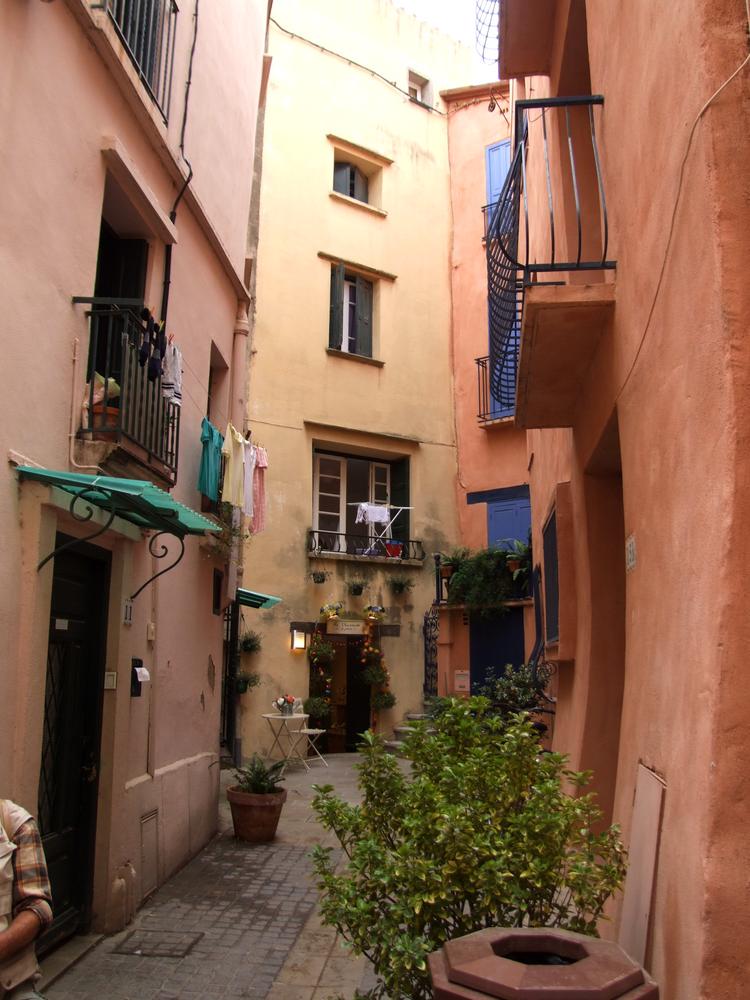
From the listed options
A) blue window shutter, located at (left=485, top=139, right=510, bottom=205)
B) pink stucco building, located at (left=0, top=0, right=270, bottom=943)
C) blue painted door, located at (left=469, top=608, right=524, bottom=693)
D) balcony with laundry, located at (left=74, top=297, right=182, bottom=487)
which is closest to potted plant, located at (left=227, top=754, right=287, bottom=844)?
pink stucco building, located at (left=0, top=0, right=270, bottom=943)

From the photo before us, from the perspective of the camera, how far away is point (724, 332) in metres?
2.57

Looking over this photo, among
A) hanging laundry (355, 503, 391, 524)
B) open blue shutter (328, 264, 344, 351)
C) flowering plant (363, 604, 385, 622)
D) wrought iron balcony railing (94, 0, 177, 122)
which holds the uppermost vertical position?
open blue shutter (328, 264, 344, 351)

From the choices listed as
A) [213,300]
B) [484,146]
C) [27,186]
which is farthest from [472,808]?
[484,146]

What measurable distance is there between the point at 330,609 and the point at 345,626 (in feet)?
1.57

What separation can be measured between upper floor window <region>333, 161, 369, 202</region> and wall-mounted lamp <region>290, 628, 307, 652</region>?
984cm

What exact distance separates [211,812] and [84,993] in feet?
13.0

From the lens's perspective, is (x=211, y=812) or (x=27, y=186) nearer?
(x=27, y=186)

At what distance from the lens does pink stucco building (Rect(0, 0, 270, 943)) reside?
187 inches

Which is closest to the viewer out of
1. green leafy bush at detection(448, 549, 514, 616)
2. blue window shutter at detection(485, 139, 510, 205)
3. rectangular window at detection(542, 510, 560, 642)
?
rectangular window at detection(542, 510, 560, 642)

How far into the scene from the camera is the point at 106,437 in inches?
Result: 216

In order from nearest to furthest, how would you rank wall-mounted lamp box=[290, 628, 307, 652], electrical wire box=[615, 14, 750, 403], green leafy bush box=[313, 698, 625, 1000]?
1. electrical wire box=[615, 14, 750, 403]
2. green leafy bush box=[313, 698, 625, 1000]
3. wall-mounted lamp box=[290, 628, 307, 652]

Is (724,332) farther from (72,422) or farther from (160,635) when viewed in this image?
(160,635)

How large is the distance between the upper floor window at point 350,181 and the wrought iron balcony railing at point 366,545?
7.80 metres

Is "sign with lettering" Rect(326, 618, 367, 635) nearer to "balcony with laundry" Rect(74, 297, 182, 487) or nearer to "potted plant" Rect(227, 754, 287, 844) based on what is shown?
"potted plant" Rect(227, 754, 287, 844)
